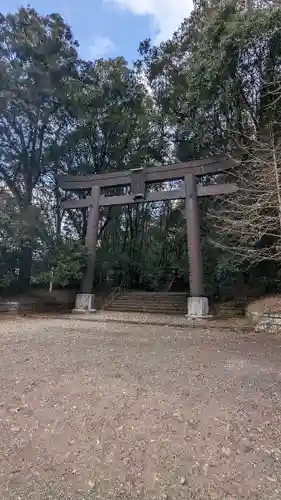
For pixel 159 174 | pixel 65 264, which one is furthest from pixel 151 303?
pixel 159 174

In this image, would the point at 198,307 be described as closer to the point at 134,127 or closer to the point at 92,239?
the point at 92,239

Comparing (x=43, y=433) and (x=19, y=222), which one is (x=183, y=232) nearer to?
(x=19, y=222)

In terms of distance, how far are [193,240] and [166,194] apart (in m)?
2.03

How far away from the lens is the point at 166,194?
11.7 metres

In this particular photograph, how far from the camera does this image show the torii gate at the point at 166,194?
34.8ft

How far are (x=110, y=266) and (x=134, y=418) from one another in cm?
1286

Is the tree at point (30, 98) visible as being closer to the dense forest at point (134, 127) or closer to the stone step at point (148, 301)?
the dense forest at point (134, 127)

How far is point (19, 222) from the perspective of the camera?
1098 cm

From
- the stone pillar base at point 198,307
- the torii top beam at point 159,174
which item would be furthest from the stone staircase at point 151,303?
the torii top beam at point 159,174

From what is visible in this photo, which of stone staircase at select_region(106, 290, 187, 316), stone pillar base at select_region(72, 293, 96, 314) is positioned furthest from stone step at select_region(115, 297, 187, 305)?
stone pillar base at select_region(72, 293, 96, 314)

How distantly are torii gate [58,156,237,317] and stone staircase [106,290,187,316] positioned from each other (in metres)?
1.29

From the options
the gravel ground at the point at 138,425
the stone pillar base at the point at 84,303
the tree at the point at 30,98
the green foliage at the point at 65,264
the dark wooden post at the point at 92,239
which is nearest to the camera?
the gravel ground at the point at 138,425

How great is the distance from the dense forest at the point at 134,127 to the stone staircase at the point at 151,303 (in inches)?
55.7

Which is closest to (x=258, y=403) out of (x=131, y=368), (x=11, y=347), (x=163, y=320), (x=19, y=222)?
(x=131, y=368)
